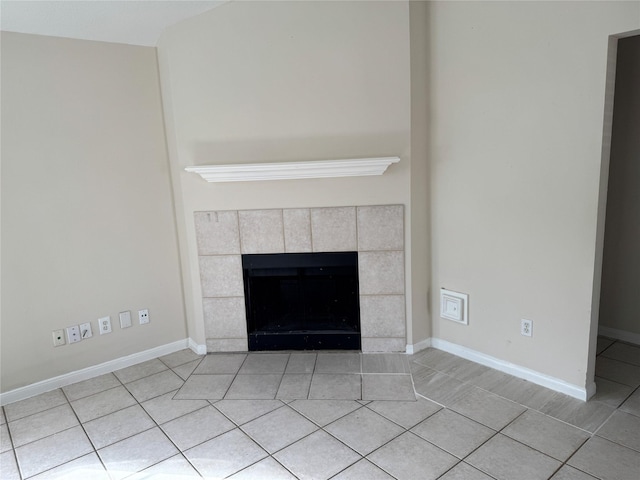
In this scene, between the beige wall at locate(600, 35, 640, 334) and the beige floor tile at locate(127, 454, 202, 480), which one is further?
the beige wall at locate(600, 35, 640, 334)

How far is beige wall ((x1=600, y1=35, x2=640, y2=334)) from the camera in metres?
2.62

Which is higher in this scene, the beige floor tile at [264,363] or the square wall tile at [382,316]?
the square wall tile at [382,316]

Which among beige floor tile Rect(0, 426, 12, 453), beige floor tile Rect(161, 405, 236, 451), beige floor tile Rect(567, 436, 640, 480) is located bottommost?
beige floor tile Rect(0, 426, 12, 453)

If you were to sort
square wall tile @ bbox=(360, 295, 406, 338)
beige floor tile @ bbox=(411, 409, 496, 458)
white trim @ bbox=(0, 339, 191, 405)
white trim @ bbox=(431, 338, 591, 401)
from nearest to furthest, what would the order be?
beige floor tile @ bbox=(411, 409, 496, 458) < white trim @ bbox=(431, 338, 591, 401) < white trim @ bbox=(0, 339, 191, 405) < square wall tile @ bbox=(360, 295, 406, 338)

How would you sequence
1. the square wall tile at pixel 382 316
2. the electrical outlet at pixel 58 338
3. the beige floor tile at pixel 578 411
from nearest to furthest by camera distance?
the beige floor tile at pixel 578 411 → the electrical outlet at pixel 58 338 → the square wall tile at pixel 382 316

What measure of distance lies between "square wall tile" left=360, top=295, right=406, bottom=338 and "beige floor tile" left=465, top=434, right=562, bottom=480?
0.99 meters

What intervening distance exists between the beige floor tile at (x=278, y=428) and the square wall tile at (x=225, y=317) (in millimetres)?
831

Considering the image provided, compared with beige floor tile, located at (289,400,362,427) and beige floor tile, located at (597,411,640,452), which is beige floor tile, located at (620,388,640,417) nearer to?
beige floor tile, located at (597,411,640,452)

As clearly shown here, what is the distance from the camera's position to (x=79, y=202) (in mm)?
2584

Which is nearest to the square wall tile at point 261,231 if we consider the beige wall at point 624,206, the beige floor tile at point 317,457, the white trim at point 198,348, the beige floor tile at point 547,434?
the white trim at point 198,348

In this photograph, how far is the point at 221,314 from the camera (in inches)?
115

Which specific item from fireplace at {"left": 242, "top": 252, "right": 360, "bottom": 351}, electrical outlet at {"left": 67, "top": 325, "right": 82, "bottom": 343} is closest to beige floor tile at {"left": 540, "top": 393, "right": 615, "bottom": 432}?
fireplace at {"left": 242, "top": 252, "right": 360, "bottom": 351}

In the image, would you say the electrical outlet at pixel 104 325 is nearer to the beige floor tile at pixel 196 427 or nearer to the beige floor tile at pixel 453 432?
the beige floor tile at pixel 196 427

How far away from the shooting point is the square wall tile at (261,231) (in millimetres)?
2756
